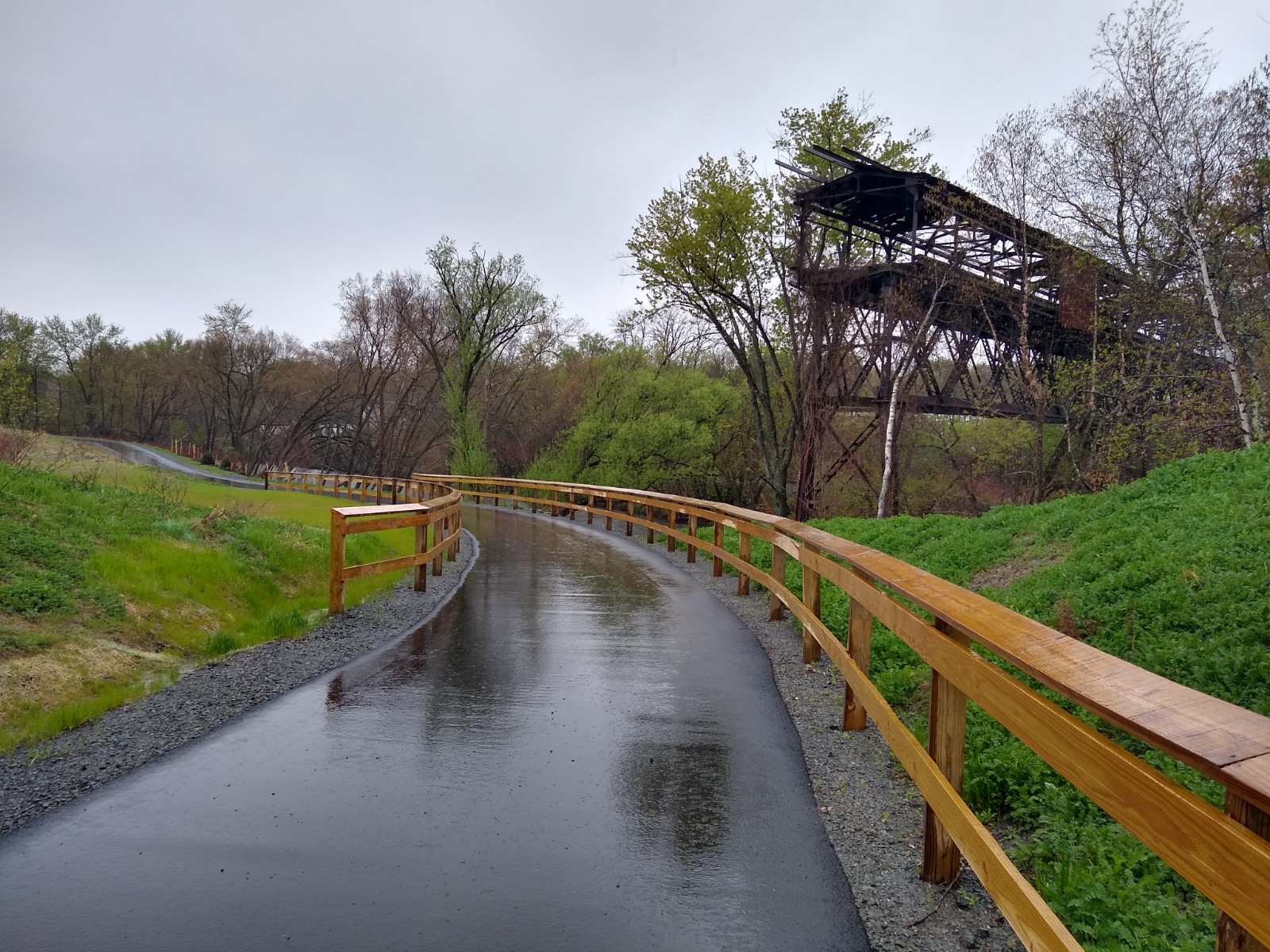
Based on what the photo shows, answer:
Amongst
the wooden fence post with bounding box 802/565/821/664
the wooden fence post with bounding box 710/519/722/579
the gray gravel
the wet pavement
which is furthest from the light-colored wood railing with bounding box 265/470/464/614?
the wooden fence post with bounding box 802/565/821/664

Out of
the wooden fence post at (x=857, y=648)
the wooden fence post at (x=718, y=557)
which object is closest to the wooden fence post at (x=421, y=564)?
the wooden fence post at (x=718, y=557)

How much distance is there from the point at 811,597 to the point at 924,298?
17.7m

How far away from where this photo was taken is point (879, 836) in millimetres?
3580

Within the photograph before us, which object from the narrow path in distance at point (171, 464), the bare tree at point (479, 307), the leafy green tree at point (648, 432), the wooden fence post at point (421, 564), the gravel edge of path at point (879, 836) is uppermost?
the bare tree at point (479, 307)

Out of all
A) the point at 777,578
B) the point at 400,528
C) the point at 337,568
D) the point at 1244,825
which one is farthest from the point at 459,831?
the point at 400,528

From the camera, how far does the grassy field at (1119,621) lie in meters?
2.99

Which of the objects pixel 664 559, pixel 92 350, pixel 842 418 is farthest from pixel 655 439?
pixel 92 350

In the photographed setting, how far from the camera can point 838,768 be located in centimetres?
436

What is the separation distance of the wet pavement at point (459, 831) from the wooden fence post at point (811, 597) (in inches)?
26.7

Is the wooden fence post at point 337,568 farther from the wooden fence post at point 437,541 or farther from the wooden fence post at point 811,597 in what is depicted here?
the wooden fence post at point 811,597

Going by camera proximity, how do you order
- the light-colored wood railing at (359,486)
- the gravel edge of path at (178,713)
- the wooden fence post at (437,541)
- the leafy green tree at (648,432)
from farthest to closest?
the leafy green tree at (648,432)
the light-colored wood railing at (359,486)
the wooden fence post at (437,541)
the gravel edge of path at (178,713)

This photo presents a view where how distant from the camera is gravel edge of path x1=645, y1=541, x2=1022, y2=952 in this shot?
283 cm

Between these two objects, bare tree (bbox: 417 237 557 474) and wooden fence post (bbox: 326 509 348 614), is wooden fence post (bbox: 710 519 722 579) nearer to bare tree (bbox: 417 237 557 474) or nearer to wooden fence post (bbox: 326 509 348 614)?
wooden fence post (bbox: 326 509 348 614)

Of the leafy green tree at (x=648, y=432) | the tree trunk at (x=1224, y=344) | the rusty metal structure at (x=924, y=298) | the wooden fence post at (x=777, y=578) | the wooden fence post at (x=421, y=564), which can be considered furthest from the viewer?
the leafy green tree at (x=648, y=432)
